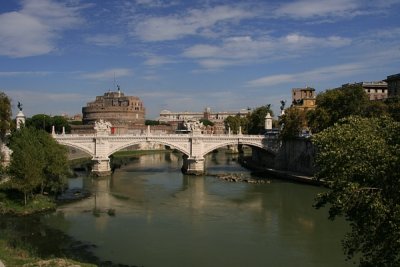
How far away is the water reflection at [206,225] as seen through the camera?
18547 mm

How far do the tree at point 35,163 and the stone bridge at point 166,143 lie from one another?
12320mm

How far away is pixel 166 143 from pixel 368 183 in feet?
116

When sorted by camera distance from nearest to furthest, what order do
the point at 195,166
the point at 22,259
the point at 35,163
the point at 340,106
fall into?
the point at 22,259, the point at 35,163, the point at 340,106, the point at 195,166

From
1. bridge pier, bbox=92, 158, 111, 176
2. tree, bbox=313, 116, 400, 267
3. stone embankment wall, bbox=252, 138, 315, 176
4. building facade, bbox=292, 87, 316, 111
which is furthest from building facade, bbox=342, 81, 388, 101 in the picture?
tree, bbox=313, 116, 400, 267

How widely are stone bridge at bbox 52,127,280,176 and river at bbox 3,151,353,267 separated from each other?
7521 mm

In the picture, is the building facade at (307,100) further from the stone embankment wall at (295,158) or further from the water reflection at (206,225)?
the water reflection at (206,225)

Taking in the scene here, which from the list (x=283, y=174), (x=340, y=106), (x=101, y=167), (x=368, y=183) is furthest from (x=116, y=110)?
(x=368, y=183)

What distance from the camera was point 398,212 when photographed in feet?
32.7

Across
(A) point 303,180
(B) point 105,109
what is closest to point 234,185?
(A) point 303,180

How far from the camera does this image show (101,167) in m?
43.9

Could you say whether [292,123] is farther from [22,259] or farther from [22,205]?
[22,259]

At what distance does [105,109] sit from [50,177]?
231ft

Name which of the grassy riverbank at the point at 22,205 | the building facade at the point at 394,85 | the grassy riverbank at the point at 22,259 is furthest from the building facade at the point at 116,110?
the grassy riverbank at the point at 22,259

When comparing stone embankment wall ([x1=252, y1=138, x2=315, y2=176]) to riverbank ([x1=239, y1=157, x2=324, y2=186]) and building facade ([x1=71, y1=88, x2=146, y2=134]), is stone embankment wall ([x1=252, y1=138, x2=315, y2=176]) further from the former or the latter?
building facade ([x1=71, y1=88, x2=146, y2=134])
